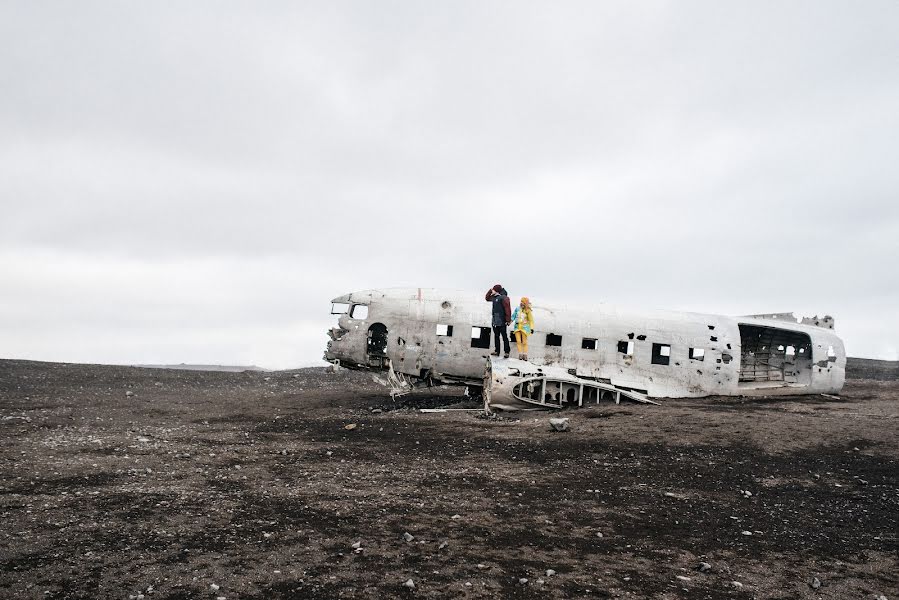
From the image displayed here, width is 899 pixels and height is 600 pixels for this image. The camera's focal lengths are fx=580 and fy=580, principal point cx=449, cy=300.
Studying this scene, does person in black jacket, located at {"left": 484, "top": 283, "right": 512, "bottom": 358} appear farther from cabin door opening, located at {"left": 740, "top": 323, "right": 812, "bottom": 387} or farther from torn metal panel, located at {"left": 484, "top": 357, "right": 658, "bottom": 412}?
cabin door opening, located at {"left": 740, "top": 323, "right": 812, "bottom": 387}

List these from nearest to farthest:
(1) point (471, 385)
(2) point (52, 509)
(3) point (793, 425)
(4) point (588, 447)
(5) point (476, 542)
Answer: (5) point (476, 542)
(2) point (52, 509)
(4) point (588, 447)
(3) point (793, 425)
(1) point (471, 385)

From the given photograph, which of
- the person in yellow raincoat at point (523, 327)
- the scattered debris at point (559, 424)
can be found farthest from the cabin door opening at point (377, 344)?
the scattered debris at point (559, 424)

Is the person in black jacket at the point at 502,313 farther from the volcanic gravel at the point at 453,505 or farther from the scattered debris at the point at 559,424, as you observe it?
the scattered debris at the point at 559,424

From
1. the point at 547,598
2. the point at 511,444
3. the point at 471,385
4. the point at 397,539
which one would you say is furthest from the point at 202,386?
the point at 547,598

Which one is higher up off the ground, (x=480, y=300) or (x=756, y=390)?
(x=480, y=300)

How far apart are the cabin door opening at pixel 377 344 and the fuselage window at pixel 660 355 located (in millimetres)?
10018

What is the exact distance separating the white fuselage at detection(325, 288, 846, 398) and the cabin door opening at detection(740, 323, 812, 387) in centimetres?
80

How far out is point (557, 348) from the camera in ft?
69.5

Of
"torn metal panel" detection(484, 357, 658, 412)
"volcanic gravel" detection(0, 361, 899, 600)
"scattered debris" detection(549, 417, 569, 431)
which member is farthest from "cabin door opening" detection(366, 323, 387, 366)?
"scattered debris" detection(549, 417, 569, 431)

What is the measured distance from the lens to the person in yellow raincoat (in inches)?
805

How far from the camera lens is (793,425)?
16.1m

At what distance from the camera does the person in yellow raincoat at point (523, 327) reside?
805 inches

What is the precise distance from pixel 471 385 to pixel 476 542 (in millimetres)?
13485

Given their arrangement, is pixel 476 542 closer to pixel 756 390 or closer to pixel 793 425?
pixel 793 425
